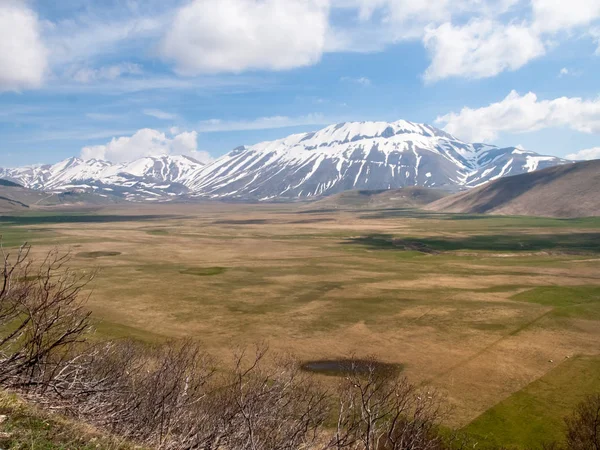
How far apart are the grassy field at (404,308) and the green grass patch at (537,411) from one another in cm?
16

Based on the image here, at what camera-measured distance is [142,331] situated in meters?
52.7

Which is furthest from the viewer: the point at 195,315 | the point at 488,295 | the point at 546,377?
the point at 488,295

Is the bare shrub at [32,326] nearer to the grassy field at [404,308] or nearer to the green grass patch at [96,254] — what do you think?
the grassy field at [404,308]

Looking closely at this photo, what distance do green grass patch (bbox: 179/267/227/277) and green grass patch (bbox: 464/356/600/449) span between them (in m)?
65.7

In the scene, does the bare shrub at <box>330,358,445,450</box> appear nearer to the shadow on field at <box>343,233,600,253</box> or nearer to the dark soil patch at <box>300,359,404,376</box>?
the dark soil patch at <box>300,359,404,376</box>

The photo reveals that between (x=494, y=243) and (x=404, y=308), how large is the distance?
87.0m

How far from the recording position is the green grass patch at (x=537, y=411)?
29969mm

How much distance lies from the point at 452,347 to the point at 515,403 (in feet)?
42.6

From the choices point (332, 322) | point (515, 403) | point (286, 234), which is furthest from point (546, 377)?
point (286, 234)

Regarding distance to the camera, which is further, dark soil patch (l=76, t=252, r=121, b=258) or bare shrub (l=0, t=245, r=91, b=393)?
dark soil patch (l=76, t=252, r=121, b=258)

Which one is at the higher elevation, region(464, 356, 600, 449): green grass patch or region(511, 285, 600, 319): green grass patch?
region(464, 356, 600, 449): green grass patch

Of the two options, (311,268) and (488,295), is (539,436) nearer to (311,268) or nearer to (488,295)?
(488,295)

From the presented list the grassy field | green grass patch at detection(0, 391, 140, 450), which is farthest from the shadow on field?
green grass patch at detection(0, 391, 140, 450)

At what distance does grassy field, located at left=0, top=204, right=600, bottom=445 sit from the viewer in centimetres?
4044
